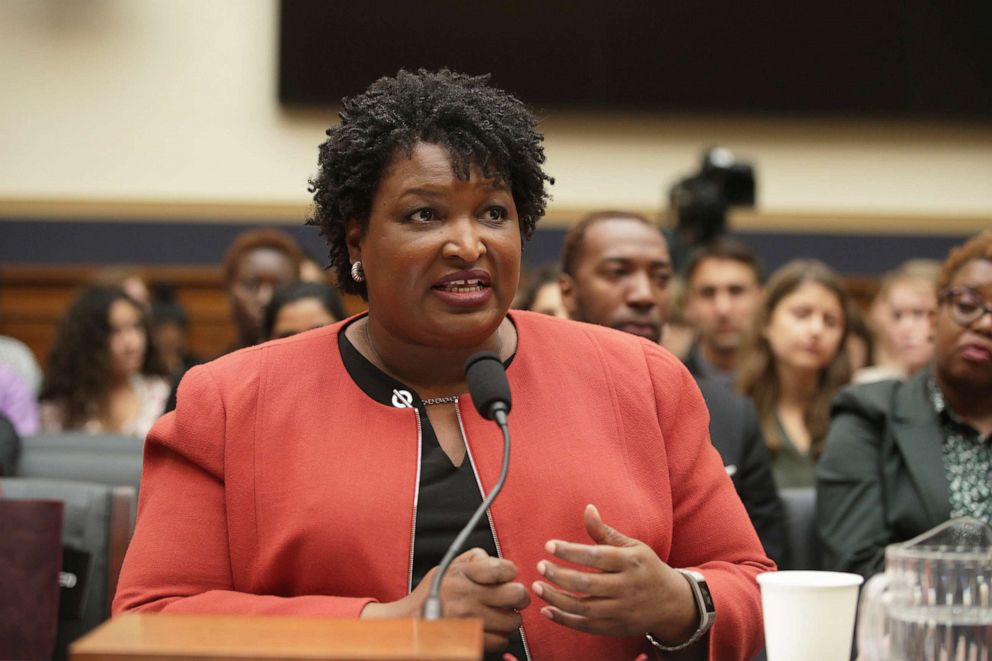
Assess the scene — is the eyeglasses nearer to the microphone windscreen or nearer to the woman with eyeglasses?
the woman with eyeglasses

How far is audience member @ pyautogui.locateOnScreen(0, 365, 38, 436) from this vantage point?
4230mm

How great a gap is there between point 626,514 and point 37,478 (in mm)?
1740

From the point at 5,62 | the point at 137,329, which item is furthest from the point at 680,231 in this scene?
the point at 5,62

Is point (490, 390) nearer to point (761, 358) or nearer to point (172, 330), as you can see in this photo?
point (761, 358)

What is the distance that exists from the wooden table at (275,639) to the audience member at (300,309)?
7.48 ft

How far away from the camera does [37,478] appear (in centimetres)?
299

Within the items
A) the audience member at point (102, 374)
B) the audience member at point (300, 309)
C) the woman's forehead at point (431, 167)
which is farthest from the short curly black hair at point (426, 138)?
the audience member at point (102, 374)

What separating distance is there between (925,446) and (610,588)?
148cm

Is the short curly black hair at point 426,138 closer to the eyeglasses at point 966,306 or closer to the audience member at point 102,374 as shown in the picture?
the eyeglasses at point 966,306

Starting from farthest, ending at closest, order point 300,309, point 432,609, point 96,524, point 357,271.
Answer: point 300,309
point 96,524
point 357,271
point 432,609

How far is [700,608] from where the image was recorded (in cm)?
168

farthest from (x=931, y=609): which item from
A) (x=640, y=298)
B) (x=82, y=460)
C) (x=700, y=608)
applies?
(x=82, y=460)

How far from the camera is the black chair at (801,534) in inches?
115

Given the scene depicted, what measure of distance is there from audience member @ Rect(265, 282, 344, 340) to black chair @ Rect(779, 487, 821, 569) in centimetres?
138
